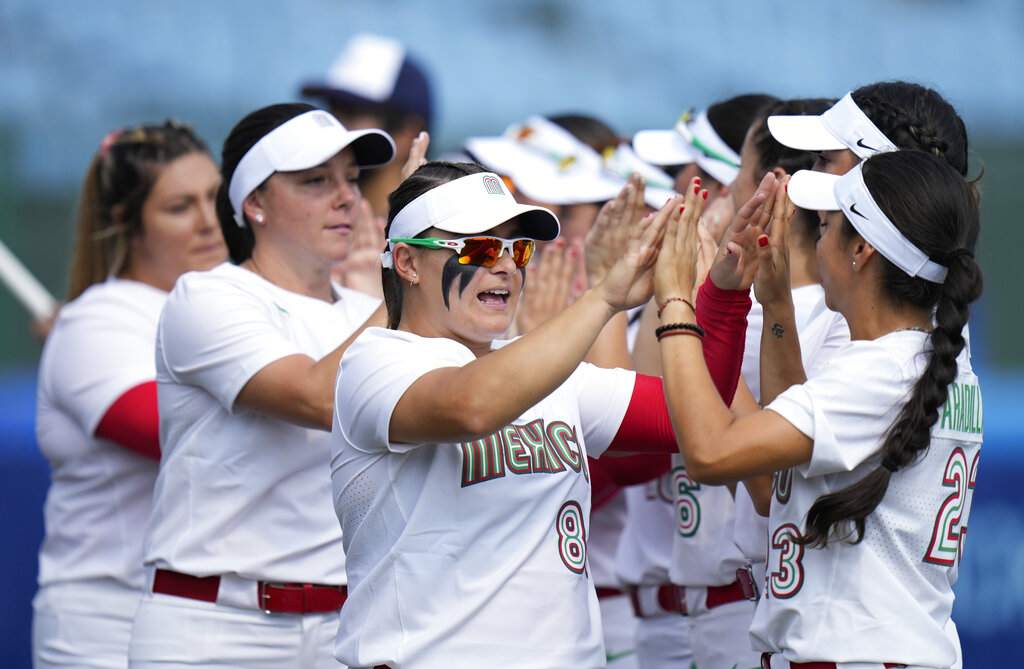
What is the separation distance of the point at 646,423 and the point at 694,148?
54.2 inches

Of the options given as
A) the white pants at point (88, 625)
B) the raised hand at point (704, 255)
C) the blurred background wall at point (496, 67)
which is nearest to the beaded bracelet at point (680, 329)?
the raised hand at point (704, 255)

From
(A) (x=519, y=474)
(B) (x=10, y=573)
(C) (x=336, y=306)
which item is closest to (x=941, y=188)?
(A) (x=519, y=474)

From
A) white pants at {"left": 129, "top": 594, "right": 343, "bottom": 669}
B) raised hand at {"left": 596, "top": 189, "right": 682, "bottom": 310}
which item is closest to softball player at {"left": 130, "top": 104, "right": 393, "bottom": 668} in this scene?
white pants at {"left": 129, "top": 594, "right": 343, "bottom": 669}

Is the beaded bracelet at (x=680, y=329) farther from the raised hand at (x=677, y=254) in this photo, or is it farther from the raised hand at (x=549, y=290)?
the raised hand at (x=549, y=290)

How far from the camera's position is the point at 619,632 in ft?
14.0

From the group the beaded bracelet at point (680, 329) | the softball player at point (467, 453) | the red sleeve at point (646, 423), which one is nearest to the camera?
the softball player at point (467, 453)

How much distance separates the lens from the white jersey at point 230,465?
2982 millimetres

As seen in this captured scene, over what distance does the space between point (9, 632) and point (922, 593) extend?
Answer: 4245 mm

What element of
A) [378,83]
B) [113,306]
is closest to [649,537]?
[113,306]

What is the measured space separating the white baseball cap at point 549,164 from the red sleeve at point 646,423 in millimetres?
1705

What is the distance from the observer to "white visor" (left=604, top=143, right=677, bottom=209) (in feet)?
13.1

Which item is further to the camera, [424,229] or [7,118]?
[7,118]

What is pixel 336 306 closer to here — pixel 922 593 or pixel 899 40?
pixel 922 593

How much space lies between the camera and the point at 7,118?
8.08m
